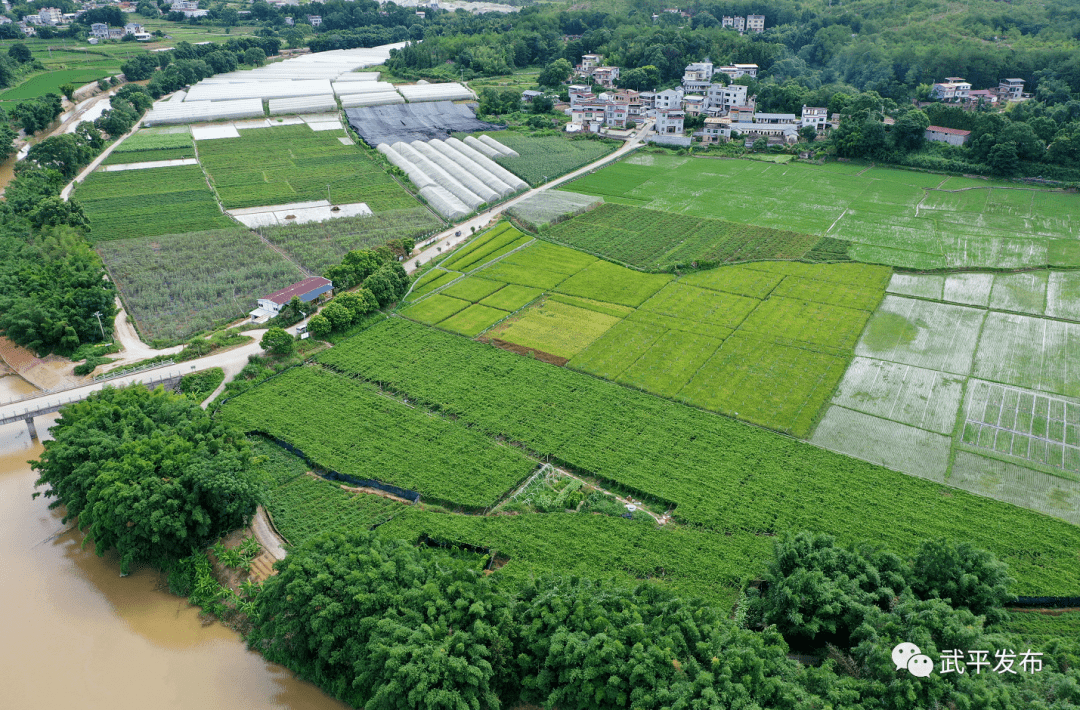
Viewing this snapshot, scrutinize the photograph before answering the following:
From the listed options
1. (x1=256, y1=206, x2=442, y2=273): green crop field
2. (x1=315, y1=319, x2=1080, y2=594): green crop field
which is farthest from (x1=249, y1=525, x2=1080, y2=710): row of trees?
(x1=256, y1=206, x2=442, y2=273): green crop field

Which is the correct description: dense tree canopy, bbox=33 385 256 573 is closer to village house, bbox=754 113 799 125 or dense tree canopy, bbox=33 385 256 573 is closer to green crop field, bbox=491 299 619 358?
green crop field, bbox=491 299 619 358

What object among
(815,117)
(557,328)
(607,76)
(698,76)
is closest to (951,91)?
(815,117)

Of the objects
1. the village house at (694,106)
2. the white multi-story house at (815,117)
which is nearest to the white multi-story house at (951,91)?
the white multi-story house at (815,117)

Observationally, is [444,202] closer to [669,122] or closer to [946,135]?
[669,122]

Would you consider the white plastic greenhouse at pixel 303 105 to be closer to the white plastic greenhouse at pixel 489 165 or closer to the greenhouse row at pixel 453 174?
the greenhouse row at pixel 453 174

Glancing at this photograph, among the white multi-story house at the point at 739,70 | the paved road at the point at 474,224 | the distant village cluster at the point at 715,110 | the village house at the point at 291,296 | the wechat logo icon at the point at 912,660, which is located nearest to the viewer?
the wechat logo icon at the point at 912,660

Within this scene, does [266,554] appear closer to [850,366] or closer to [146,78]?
[850,366]

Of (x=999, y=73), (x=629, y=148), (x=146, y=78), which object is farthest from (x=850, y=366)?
(x=146, y=78)
